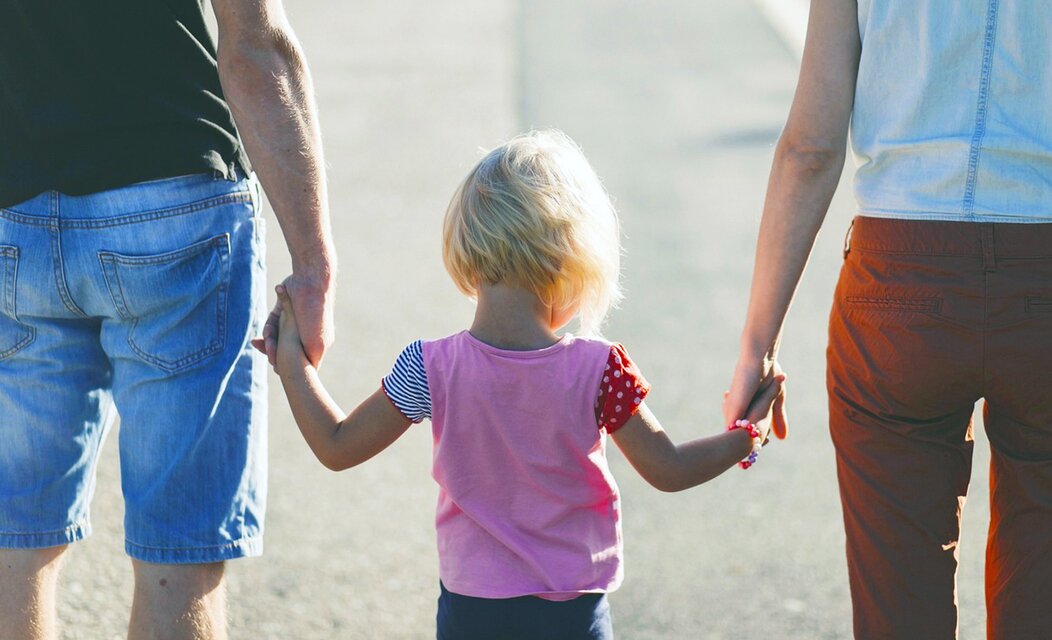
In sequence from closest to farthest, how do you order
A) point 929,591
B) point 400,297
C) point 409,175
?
1. point 929,591
2. point 400,297
3. point 409,175

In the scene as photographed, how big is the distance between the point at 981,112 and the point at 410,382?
3.61 ft

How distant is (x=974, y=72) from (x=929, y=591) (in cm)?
95

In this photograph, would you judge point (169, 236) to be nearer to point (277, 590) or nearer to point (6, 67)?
point (6, 67)

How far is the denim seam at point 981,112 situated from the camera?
2434mm

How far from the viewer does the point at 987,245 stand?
7.96ft

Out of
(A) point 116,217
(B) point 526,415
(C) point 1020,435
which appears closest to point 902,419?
(C) point 1020,435

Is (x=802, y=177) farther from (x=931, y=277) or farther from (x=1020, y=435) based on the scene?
(x=1020, y=435)

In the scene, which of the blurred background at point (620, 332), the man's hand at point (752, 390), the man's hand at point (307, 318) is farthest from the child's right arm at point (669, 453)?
the blurred background at point (620, 332)

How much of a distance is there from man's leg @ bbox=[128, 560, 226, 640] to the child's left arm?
Answer: 321mm

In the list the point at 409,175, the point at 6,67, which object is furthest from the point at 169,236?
the point at 409,175

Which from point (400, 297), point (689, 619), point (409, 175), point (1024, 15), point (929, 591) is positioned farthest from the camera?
point (409, 175)

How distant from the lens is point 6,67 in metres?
2.56

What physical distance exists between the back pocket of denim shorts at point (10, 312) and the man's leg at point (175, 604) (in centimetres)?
46

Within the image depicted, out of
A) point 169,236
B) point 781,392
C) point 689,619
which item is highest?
point 169,236
